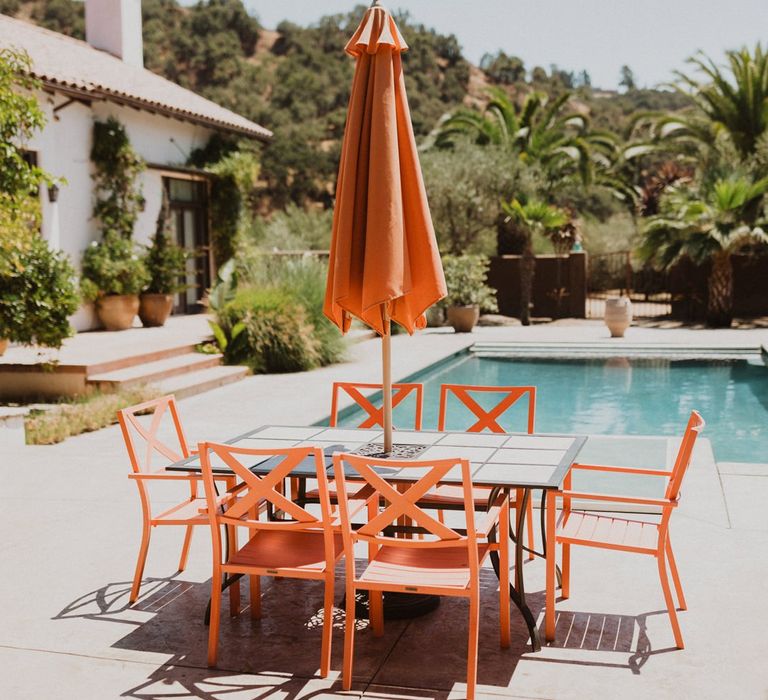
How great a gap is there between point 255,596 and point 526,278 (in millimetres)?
18079

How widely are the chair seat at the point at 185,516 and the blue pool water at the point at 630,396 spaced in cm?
590

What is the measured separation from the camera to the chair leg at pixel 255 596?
4.20 meters

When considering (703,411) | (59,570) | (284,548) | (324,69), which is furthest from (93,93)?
(324,69)

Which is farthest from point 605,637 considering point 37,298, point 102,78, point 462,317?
point 462,317

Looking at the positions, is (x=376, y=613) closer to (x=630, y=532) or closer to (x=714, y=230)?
(x=630, y=532)

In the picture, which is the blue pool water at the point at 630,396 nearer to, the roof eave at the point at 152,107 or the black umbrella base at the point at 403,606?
the black umbrella base at the point at 403,606

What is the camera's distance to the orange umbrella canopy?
161 inches

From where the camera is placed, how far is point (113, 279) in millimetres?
15344

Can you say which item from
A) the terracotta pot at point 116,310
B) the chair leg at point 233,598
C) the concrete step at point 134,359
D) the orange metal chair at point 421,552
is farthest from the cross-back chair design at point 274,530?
the terracotta pot at point 116,310

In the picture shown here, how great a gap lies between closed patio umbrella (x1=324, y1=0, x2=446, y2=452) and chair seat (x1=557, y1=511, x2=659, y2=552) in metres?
1.25

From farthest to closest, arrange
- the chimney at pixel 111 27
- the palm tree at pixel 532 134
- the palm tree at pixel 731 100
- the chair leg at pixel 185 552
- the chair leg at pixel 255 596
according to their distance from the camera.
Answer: the palm tree at pixel 532 134 → the palm tree at pixel 731 100 → the chimney at pixel 111 27 → the chair leg at pixel 185 552 → the chair leg at pixel 255 596

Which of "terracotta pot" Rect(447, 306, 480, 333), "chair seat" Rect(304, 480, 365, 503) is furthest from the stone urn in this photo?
"chair seat" Rect(304, 480, 365, 503)

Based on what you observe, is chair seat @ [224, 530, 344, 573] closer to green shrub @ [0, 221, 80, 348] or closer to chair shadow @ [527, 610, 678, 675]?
chair shadow @ [527, 610, 678, 675]

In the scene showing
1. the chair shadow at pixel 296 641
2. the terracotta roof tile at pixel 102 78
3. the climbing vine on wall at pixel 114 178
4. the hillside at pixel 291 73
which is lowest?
the chair shadow at pixel 296 641
